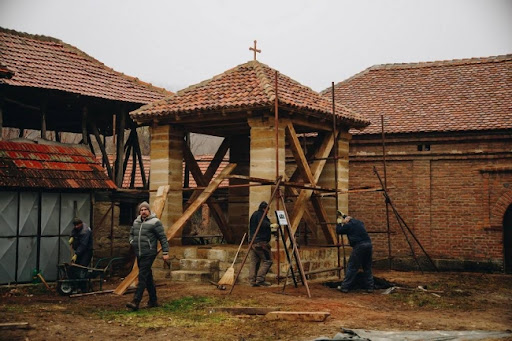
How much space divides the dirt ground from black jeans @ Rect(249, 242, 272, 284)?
334mm

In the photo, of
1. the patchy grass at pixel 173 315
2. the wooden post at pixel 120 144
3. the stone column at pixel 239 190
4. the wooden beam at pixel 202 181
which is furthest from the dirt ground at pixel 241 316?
the wooden post at pixel 120 144

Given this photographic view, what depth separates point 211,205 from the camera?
59.2ft

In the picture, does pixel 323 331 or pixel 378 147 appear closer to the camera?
pixel 323 331

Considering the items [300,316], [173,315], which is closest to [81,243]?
[173,315]

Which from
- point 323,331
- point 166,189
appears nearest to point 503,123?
point 166,189

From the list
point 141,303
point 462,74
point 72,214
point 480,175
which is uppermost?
point 462,74

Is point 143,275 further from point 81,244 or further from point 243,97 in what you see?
point 243,97

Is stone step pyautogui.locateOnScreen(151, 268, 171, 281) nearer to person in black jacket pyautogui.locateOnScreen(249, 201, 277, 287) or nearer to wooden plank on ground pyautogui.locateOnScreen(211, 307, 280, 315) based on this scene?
person in black jacket pyautogui.locateOnScreen(249, 201, 277, 287)

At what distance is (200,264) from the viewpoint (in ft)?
50.8

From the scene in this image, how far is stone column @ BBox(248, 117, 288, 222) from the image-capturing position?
1507cm

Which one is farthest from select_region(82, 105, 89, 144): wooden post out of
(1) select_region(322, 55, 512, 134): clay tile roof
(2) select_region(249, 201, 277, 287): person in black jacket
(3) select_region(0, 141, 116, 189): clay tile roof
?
(1) select_region(322, 55, 512, 134): clay tile roof

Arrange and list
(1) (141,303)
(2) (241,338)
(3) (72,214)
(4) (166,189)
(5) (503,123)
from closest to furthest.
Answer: (2) (241,338), (1) (141,303), (4) (166,189), (3) (72,214), (5) (503,123)

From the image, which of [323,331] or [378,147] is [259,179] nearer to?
[323,331]

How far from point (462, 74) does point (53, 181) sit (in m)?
15.4
